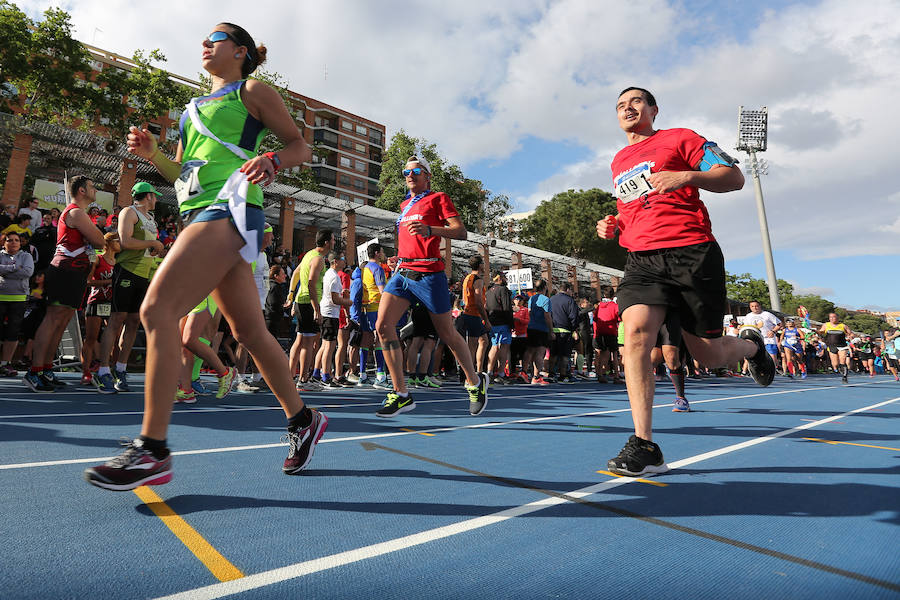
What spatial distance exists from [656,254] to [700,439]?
1.86 meters

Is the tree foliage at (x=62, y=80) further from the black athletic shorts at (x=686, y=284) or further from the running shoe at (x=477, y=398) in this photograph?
the black athletic shorts at (x=686, y=284)

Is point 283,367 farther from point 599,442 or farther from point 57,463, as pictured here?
point 599,442

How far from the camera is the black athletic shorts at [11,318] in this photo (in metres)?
6.61

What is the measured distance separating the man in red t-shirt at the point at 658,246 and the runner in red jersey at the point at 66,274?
5.10 m

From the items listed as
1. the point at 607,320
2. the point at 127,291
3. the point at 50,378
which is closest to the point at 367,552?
the point at 127,291

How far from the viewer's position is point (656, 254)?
296 cm

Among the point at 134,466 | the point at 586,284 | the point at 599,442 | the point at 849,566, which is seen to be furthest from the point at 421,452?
the point at 586,284

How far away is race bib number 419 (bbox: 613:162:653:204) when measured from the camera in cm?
300

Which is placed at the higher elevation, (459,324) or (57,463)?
(459,324)

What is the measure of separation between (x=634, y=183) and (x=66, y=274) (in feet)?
18.4

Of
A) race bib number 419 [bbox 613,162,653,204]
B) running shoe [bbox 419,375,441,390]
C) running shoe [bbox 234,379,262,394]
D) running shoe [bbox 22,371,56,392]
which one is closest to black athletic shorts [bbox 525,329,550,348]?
running shoe [bbox 419,375,441,390]

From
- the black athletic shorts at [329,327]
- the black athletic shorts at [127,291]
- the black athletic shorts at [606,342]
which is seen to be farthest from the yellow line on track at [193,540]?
the black athletic shorts at [606,342]

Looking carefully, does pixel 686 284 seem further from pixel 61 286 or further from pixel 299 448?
pixel 61 286

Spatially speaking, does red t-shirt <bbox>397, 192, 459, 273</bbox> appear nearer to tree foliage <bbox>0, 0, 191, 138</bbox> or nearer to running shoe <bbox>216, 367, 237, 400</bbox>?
running shoe <bbox>216, 367, 237, 400</bbox>
